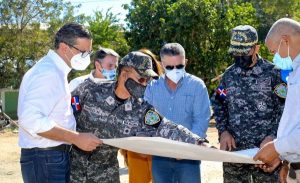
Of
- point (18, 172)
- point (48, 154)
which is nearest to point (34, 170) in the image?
point (48, 154)

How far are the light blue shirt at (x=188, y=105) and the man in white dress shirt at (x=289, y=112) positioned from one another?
1.05 metres

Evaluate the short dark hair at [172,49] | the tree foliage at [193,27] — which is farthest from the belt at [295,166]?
the tree foliage at [193,27]

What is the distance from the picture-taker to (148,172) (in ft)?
17.6

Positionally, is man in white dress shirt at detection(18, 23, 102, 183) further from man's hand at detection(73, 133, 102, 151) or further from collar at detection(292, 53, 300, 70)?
collar at detection(292, 53, 300, 70)

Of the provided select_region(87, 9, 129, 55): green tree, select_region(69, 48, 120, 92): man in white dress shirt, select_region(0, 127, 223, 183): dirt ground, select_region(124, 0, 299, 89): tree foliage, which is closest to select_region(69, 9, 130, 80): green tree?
select_region(87, 9, 129, 55): green tree

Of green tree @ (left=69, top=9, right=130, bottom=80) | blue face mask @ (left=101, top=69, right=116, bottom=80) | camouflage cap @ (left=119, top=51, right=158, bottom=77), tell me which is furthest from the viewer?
green tree @ (left=69, top=9, right=130, bottom=80)

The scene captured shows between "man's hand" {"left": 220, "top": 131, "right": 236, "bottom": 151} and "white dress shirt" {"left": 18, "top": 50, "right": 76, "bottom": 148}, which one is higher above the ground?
"white dress shirt" {"left": 18, "top": 50, "right": 76, "bottom": 148}

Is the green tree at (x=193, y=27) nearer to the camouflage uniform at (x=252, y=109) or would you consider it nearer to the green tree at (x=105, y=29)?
the green tree at (x=105, y=29)

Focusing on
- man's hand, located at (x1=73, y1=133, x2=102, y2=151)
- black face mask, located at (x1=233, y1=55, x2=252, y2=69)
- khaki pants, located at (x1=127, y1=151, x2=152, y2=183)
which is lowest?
khaki pants, located at (x1=127, y1=151, x2=152, y2=183)

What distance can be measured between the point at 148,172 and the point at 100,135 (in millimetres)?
1457

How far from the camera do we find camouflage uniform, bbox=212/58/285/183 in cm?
476

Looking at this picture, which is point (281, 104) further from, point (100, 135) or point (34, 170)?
point (34, 170)

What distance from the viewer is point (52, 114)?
3789 millimetres

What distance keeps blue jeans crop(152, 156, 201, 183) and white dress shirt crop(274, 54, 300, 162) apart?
118 centimetres
